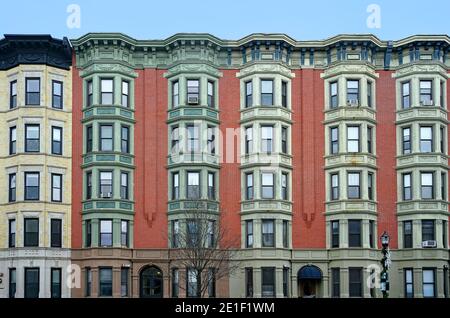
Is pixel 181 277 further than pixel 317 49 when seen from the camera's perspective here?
No

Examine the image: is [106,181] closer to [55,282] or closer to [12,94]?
[55,282]

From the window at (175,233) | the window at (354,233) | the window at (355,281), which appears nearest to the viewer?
Answer: the window at (355,281)

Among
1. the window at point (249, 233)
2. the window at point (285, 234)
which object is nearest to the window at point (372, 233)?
the window at point (285, 234)

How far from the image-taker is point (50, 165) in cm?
4053

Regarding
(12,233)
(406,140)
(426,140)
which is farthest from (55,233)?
(426,140)

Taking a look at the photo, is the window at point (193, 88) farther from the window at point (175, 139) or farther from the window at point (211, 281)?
the window at point (211, 281)

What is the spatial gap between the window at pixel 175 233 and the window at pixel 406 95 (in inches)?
617

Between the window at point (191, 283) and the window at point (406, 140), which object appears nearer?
the window at point (191, 283)

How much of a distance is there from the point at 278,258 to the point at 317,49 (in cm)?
1321

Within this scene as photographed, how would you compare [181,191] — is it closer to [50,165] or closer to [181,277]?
[181,277]

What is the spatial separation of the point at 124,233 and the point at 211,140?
7.64 metres

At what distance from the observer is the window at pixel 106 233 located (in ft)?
131

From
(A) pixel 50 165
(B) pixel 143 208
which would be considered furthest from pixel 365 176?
(A) pixel 50 165

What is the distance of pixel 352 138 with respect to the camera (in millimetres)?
41188
